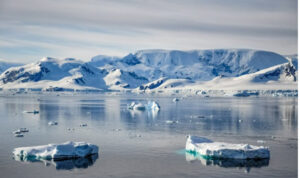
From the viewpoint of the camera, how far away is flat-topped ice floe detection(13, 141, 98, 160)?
36.5m

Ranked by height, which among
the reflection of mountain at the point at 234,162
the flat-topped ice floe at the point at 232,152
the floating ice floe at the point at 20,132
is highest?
the floating ice floe at the point at 20,132

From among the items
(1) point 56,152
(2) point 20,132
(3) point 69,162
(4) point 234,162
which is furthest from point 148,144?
(2) point 20,132

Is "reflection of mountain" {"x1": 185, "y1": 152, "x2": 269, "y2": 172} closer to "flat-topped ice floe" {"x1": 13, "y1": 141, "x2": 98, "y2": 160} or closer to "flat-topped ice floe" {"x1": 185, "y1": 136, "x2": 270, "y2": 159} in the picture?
"flat-topped ice floe" {"x1": 185, "y1": 136, "x2": 270, "y2": 159}

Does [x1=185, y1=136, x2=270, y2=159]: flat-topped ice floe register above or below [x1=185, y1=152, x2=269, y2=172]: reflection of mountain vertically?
above

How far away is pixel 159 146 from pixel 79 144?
927cm

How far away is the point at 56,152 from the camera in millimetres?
36312

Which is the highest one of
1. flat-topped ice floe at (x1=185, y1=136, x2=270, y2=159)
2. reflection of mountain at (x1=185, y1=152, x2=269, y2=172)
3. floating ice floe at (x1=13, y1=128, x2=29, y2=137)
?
floating ice floe at (x1=13, y1=128, x2=29, y2=137)

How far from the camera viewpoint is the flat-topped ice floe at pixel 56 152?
36469 mm

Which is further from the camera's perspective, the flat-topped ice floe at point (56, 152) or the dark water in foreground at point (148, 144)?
the flat-topped ice floe at point (56, 152)

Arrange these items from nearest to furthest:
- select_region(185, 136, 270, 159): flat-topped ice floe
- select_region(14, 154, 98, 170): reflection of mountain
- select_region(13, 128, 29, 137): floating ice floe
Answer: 1. select_region(14, 154, 98, 170): reflection of mountain
2. select_region(185, 136, 270, 159): flat-topped ice floe
3. select_region(13, 128, 29, 137): floating ice floe

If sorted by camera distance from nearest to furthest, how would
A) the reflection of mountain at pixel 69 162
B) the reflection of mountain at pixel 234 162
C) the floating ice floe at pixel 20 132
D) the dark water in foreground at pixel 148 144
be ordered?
the dark water in foreground at pixel 148 144, the reflection of mountain at pixel 69 162, the reflection of mountain at pixel 234 162, the floating ice floe at pixel 20 132

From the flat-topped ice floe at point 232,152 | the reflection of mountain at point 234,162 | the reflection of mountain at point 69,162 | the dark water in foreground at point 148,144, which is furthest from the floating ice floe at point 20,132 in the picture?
the flat-topped ice floe at point 232,152

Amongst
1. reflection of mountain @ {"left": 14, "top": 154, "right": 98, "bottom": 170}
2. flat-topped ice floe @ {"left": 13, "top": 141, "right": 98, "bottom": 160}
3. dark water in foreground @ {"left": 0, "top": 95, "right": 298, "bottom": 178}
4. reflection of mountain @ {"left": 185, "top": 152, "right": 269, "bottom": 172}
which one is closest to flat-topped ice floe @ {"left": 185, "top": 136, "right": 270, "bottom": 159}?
reflection of mountain @ {"left": 185, "top": 152, "right": 269, "bottom": 172}

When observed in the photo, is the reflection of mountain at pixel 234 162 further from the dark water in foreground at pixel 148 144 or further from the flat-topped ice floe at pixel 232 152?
the flat-topped ice floe at pixel 232 152
